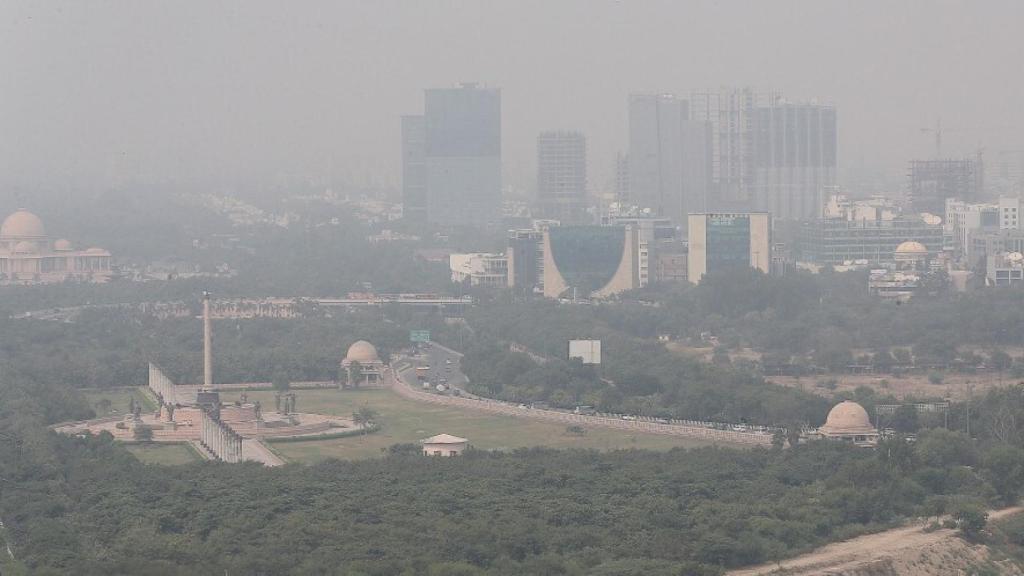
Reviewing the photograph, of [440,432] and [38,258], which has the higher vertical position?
[38,258]

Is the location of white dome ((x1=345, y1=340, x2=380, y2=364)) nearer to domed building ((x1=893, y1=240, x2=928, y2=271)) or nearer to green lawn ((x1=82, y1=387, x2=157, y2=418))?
green lawn ((x1=82, y1=387, x2=157, y2=418))

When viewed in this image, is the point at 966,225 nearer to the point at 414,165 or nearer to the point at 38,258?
the point at 38,258

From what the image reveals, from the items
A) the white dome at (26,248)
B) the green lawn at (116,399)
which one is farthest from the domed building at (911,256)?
the green lawn at (116,399)

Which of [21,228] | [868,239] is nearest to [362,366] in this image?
[21,228]

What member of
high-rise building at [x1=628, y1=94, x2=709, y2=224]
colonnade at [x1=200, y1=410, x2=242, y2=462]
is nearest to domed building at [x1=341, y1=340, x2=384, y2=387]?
colonnade at [x1=200, y1=410, x2=242, y2=462]

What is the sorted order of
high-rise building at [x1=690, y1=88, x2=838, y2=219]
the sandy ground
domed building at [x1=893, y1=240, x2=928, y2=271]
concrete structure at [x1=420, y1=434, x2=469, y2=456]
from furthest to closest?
1. high-rise building at [x1=690, y1=88, x2=838, y2=219]
2. domed building at [x1=893, y1=240, x2=928, y2=271]
3. concrete structure at [x1=420, y1=434, x2=469, y2=456]
4. the sandy ground

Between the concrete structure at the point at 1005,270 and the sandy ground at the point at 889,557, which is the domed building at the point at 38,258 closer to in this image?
the concrete structure at the point at 1005,270
